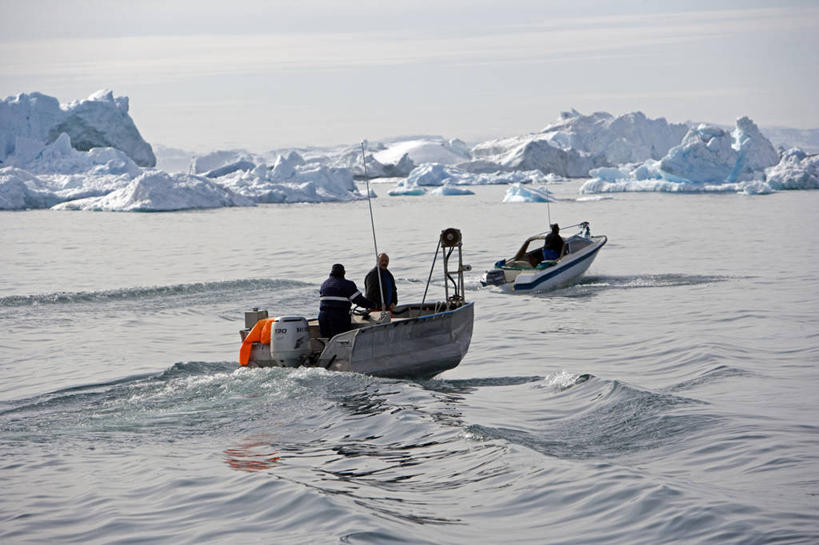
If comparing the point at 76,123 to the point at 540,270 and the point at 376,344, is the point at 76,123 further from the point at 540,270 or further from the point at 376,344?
the point at 376,344

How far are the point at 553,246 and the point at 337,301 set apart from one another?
11082 millimetres

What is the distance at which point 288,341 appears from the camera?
1144 centimetres

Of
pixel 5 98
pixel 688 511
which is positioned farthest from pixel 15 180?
pixel 688 511

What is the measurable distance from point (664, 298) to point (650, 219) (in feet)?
94.7

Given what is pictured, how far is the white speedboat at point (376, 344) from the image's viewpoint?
37.0ft

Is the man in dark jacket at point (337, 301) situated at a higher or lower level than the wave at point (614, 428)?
higher

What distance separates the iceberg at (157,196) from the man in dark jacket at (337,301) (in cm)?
4785

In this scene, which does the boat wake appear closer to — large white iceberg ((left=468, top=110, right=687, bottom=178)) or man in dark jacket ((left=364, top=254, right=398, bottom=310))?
man in dark jacket ((left=364, top=254, right=398, bottom=310))

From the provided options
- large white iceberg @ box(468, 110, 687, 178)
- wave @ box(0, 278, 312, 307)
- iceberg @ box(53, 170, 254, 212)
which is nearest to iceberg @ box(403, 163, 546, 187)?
large white iceberg @ box(468, 110, 687, 178)

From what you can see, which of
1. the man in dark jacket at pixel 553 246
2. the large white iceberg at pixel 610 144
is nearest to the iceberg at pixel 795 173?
the large white iceberg at pixel 610 144

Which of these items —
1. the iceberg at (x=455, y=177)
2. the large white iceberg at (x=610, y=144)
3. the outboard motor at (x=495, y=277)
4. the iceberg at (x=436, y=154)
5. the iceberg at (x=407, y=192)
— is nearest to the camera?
the outboard motor at (x=495, y=277)

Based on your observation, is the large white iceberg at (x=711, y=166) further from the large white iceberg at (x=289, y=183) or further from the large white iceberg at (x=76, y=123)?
the large white iceberg at (x=76, y=123)

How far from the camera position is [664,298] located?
19703 mm

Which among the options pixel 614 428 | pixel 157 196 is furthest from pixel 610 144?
pixel 614 428
